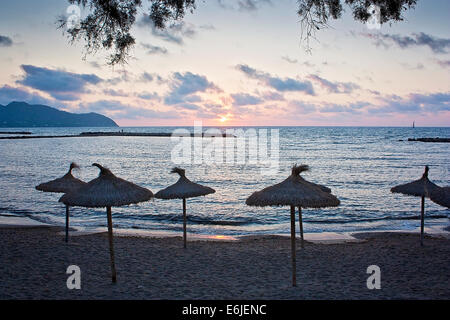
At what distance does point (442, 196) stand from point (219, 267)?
5.86 m

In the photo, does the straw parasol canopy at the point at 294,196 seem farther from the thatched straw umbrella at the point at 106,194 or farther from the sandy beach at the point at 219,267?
the thatched straw umbrella at the point at 106,194

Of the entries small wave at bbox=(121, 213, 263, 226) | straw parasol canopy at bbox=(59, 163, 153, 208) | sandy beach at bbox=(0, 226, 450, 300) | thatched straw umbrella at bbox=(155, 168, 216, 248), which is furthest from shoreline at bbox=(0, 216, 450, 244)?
straw parasol canopy at bbox=(59, 163, 153, 208)

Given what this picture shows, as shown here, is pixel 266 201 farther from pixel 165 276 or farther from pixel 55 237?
pixel 55 237

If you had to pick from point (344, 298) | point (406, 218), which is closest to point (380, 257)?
point (344, 298)

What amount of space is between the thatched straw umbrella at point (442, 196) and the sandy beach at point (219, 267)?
151cm

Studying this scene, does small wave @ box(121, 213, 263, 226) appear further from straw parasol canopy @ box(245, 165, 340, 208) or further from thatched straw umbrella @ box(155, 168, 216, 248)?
straw parasol canopy @ box(245, 165, 340, 208)

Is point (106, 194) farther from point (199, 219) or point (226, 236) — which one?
point (199, 219)

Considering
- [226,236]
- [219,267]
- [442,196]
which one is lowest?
[226,236]

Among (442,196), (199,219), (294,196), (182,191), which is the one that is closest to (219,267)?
(182,191)

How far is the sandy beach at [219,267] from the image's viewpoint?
24.7 feet

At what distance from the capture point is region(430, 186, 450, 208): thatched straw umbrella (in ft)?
31.6

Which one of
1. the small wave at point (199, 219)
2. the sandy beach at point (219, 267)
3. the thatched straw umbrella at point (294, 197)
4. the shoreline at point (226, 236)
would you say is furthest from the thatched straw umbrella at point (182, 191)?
the small wave at point (199, 219)

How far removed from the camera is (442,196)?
9812mm

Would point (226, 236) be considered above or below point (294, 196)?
below
